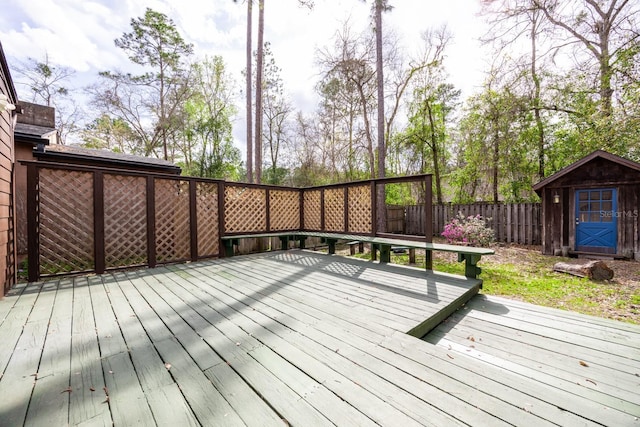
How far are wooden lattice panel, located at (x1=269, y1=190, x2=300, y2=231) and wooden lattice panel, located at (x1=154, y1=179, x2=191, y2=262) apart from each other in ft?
5.83

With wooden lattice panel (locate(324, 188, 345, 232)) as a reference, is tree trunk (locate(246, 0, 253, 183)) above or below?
above

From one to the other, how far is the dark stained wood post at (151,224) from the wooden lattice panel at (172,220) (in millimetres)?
128

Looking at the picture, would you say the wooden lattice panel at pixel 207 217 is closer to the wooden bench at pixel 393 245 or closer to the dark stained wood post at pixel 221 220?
the dark stained wood post at pixel 221 220

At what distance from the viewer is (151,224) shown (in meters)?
3.96

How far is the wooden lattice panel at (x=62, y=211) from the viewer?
3236 millimetres

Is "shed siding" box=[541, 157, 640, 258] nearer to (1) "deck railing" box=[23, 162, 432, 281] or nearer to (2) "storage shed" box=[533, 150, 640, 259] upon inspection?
(2) "storage shed" box=[533, 150, 640, 259]

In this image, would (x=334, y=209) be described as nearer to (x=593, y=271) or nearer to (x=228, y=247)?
(x=228, y=247)

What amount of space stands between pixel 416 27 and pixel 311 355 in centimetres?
1249

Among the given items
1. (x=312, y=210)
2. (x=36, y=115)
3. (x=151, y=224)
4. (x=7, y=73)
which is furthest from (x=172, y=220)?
(x=36, y=115)

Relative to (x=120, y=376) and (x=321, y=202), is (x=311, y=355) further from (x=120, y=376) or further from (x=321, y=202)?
(x=321, y=202)

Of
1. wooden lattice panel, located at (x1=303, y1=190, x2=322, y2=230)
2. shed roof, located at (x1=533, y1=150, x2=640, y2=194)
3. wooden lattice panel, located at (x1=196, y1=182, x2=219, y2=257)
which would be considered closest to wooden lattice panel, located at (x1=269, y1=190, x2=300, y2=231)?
wooden lattice panel, located at (x1=303, y1=190, x2=322, y2=230)

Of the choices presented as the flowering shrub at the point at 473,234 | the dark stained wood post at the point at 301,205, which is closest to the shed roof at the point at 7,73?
the dark stained wood post at the point at 301,205

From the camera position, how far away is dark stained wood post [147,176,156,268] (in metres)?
3.92

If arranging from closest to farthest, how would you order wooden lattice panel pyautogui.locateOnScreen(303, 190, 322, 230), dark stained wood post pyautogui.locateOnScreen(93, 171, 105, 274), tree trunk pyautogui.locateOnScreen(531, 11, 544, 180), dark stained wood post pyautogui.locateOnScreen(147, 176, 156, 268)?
dark stained wood post pyautogui.locateOnScreen(93, 171, 105, 274) → dark stained wood post pyautogui.locateOnScreen(147, 176, 156, 268) → wooden lattice panel pyautogui.locateOnScreen(303, 190, 322, 230) → tree trunk pyautogui.locateOnScreen(531, 11, 544, 180)
